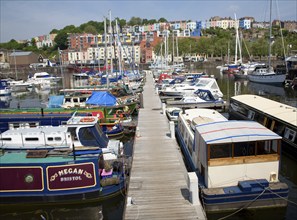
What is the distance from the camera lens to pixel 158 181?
47.1ft

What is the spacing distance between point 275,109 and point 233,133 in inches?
465

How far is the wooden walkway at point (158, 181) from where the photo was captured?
11688mm

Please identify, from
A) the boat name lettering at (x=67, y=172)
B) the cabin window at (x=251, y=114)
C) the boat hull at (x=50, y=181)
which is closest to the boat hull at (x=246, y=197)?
the boat hull at (x=50, y=181)

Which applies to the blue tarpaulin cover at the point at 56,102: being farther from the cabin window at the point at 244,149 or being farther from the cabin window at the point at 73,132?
the cabin window at the point at 244,149

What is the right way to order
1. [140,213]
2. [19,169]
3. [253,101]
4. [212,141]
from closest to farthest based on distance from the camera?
[140,213] → [212,141] → [19,169] → [253,101]

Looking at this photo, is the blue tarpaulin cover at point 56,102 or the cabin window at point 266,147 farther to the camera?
the blue tarpaulin cover at point 56,102

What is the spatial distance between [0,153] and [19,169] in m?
2.45

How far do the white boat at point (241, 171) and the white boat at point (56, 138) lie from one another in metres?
6.91

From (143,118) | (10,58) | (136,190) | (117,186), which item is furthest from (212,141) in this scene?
(10,58)

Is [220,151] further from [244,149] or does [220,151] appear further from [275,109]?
[275,109]

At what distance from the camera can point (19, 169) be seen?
1451cm

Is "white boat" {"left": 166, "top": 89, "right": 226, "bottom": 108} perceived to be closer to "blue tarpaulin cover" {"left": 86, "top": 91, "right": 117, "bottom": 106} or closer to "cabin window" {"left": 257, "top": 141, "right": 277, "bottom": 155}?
"blue tarpaulin cover" {"left": 86, "top": 91, "right": 117, "bottom": 106}

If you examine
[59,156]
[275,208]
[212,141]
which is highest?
[212,141]

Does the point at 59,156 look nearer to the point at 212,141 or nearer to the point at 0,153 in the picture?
the point at 0,153
